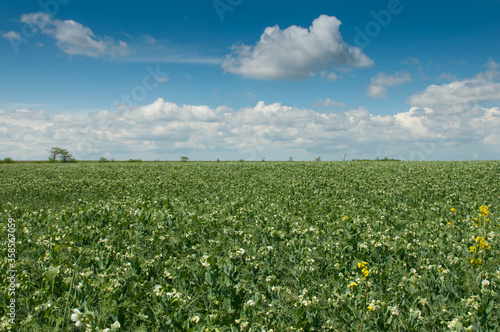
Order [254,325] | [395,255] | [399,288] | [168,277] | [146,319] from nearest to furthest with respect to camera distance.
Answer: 1. [254,325]
2. [146,319]
3. [399,288]
4. [168,277]
5. [395,255]

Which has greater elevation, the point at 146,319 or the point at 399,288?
the point at 399,288

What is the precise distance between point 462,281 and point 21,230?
1178cm

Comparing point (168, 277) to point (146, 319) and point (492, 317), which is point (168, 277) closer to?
point (146, 319)

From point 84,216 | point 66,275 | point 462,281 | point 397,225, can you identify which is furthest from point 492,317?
point 84,216

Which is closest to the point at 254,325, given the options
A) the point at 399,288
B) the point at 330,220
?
the point at 399,288

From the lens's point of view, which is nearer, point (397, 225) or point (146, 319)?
point (146, 319)

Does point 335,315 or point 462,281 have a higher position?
point 462,281

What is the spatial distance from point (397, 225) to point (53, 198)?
20.1 m

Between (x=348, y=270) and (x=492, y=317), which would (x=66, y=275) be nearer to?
(x=348, y=270)

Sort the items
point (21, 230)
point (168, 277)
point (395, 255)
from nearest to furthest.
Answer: point (168, 277), point (395, 255), point (21, 230)

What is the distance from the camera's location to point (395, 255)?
6.91 m

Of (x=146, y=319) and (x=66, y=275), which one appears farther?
(x=66, y=275)

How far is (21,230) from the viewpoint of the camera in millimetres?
9117

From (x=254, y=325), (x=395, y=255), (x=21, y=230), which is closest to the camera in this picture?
(x=254, y=325)
